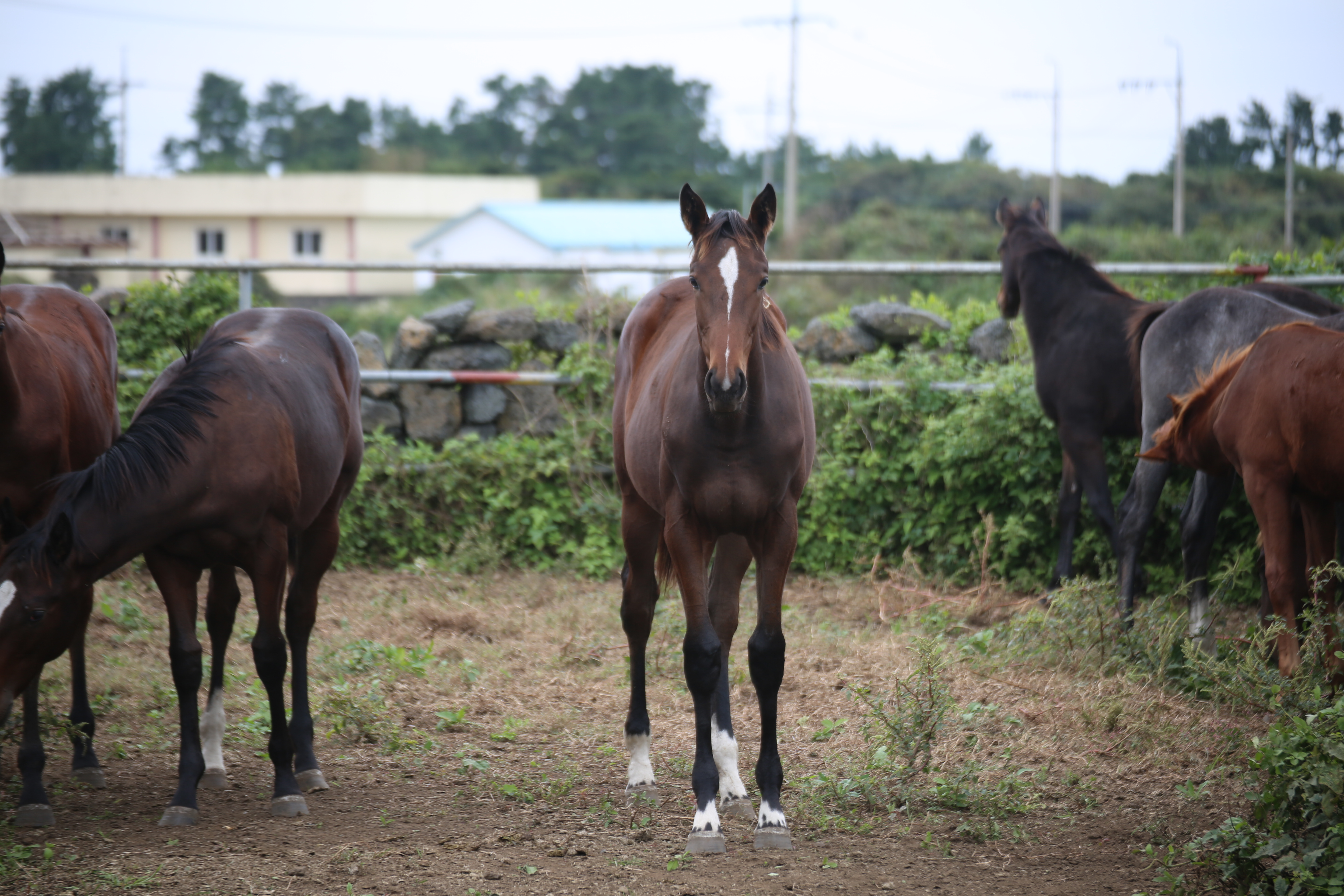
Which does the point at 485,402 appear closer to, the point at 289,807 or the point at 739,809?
the point at 289,807

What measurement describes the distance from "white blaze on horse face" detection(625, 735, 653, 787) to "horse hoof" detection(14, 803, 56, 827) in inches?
78.0

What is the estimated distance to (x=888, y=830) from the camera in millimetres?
3477

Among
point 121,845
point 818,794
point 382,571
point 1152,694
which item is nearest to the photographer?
point 121,845

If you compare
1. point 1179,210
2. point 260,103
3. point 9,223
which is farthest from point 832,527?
point 260,103

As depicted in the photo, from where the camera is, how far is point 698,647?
11.4 ft

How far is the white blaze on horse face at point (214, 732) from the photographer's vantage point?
4.09m

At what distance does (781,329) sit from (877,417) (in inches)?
122

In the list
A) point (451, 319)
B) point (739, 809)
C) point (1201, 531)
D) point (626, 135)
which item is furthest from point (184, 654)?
point (626, 135)

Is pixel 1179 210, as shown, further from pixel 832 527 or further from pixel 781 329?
pixel 781 329

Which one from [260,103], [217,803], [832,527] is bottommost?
[217,803]

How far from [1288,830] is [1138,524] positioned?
304 cm

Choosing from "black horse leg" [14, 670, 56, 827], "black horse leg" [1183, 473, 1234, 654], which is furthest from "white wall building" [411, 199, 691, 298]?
"black horse leg" [14, 670, 56, 827]

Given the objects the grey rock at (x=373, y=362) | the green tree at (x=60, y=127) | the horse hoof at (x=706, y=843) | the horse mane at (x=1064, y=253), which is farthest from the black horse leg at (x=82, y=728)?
the green tree at (x=60, y=127)

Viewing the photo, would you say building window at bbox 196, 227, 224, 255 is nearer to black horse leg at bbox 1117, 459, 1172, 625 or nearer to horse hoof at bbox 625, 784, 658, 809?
black horse leg at bbox 1117, 459, 1172, 625
